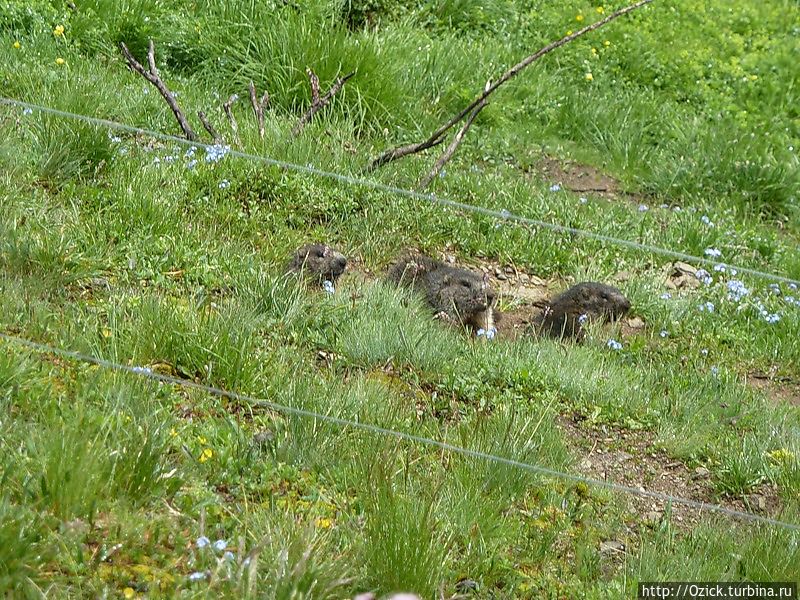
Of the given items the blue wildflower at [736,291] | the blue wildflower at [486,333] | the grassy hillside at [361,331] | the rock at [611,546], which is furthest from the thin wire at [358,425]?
the blue wildflower at [736,291]

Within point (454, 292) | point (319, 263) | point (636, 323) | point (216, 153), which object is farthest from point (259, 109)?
point (636, 323)

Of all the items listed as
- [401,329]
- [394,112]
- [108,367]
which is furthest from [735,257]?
[108,367]

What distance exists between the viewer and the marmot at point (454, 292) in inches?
255

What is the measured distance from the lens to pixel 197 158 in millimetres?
7066

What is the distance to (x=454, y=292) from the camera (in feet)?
21.4

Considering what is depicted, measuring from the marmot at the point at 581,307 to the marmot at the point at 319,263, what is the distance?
4.28 ft

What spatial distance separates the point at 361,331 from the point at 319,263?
707 millimetres

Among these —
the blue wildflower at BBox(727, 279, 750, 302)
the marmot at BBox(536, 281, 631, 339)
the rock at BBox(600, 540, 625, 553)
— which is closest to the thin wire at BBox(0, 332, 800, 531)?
the rock at BBox(600, 540, 625, 553)

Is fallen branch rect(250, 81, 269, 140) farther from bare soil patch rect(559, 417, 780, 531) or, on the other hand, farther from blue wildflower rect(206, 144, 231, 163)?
bare soil patch rect(559, 417, 780, 531)

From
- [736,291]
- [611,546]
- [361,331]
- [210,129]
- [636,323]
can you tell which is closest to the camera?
[611,546]

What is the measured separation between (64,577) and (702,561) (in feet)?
7.95

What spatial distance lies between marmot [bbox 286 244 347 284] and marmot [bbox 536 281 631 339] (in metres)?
1.30

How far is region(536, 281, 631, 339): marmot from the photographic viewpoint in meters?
6.72

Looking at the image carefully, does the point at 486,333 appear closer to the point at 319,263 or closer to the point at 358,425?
the point at 319,263
